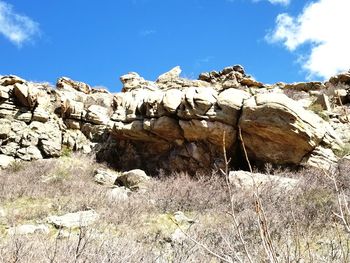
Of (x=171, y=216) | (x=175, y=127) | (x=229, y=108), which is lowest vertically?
(x=171, y=216)

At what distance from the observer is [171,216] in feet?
26.8

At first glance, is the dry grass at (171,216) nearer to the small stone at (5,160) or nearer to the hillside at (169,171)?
the hillside at (169,171)

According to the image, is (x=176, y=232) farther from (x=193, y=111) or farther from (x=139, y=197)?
(x=193, y=111)

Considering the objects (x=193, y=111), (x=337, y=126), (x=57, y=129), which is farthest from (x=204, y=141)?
(x=57, y=129)

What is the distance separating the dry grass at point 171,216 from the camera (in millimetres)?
4613

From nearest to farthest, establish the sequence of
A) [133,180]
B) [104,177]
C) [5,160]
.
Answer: [133,180] → [104,177] → [5,160]

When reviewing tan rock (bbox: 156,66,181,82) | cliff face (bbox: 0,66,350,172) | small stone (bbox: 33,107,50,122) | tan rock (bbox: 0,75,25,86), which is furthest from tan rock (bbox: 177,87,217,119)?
tan rock (bbox: 156,66,181,82)

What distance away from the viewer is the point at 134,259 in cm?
423

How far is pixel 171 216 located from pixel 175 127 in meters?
6.02

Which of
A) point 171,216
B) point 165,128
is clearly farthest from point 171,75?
point 171,216

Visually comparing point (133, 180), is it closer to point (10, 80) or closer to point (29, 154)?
point (29, 154)

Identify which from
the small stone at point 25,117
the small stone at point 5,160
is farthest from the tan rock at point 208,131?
the small stone at point 25,117

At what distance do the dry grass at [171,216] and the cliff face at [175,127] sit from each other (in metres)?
1.23

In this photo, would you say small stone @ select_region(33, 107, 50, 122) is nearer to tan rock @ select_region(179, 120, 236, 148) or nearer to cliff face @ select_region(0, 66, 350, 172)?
cliff face @ select_region(0, 66, 350, 172)
